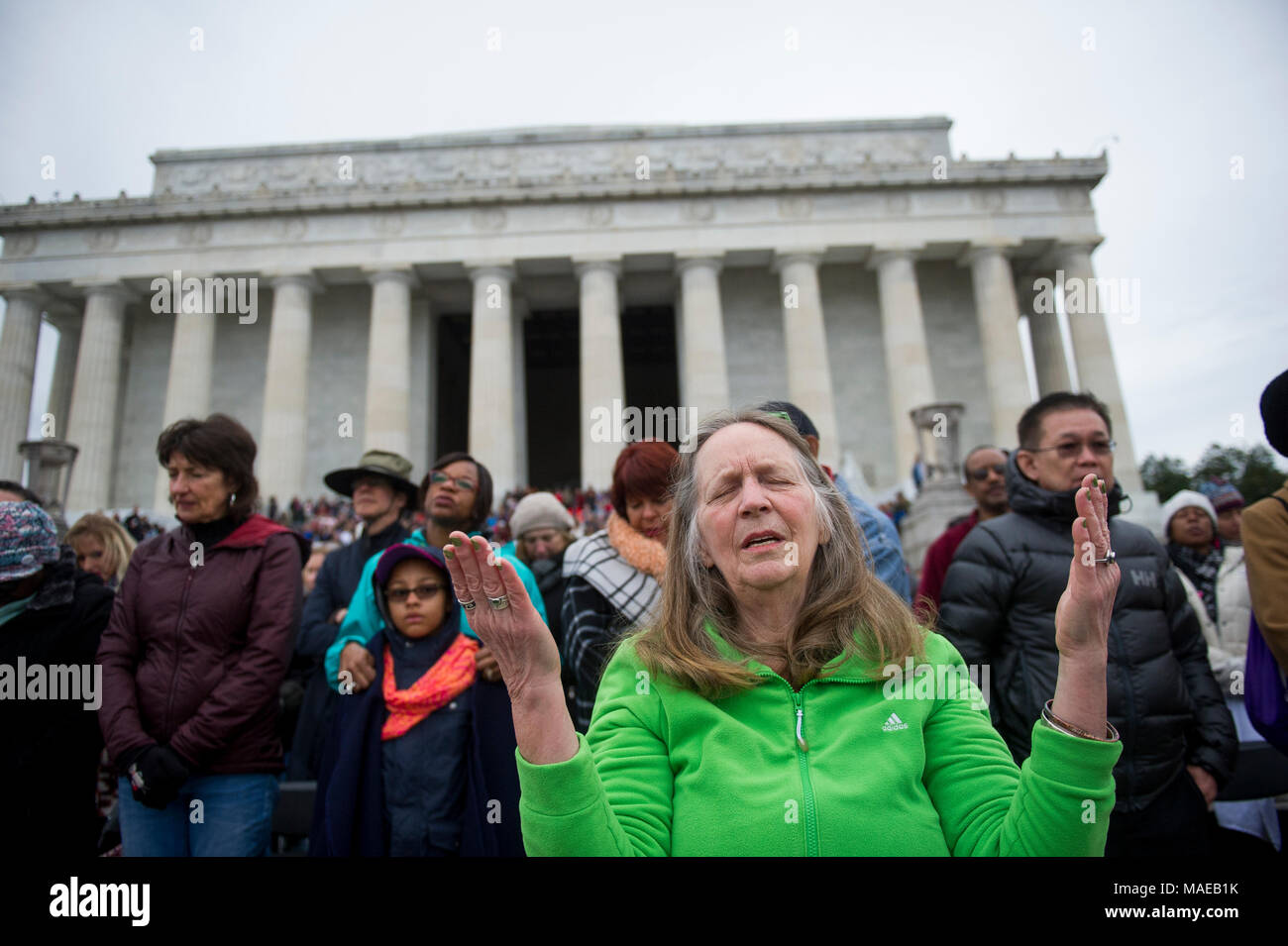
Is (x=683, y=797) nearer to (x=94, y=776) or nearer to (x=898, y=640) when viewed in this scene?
(x=898, y=640)

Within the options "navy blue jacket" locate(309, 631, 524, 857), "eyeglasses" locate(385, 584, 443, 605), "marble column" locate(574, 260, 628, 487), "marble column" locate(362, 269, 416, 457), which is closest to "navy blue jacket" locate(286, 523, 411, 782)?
"eyeglasses" locate(385, 584, 443, 605)

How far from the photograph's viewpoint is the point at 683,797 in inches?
73.8

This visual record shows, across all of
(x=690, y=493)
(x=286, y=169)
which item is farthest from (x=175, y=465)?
(x=286, y=169)

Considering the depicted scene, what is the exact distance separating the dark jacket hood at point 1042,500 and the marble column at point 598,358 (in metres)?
24.1

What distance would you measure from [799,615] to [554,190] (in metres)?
31.0

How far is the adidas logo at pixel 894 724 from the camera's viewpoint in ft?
6.33

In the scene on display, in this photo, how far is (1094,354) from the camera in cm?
2934

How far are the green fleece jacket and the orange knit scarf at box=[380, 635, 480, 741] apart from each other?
7.16ft

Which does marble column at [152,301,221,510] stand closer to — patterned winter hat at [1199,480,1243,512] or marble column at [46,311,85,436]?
marble column at [46,311,85,436]

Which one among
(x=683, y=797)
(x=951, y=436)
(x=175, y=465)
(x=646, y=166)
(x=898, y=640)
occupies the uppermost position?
(x=646, y=166)

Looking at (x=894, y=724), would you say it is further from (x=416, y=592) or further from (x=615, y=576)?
(x=416, y=592)
